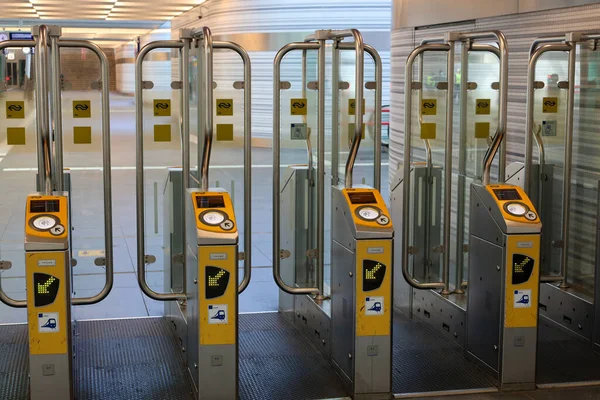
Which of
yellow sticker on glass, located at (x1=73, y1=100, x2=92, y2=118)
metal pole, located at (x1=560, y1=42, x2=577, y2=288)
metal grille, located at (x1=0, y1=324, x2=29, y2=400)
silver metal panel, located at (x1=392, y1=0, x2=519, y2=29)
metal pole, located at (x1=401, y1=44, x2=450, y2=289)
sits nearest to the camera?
metal grille, located at (x1=0, y1=324, x2=29, y2=400)

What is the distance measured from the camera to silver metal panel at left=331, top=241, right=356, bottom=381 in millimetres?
4012

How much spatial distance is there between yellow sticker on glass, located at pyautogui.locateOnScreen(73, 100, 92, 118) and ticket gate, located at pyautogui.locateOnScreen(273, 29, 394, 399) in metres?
1.03

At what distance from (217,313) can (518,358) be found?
4.91 ft

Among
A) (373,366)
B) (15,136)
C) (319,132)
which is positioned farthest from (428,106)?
(15,136)

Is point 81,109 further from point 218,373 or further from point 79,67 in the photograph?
point 218,373

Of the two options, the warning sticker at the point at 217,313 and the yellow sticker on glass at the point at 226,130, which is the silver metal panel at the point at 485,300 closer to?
the warning sticker at the point at 217,313

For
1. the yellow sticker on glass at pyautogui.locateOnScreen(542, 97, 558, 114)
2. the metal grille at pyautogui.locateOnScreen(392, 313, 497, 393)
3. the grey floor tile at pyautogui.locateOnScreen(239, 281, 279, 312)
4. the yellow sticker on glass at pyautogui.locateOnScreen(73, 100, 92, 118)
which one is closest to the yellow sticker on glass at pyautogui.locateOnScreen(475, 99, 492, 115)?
the yellow sticker on glass at pyautogui.locateOnScreen(542, 97, 558, 114)

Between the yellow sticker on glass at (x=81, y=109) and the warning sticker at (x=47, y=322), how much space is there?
1396 millimetres

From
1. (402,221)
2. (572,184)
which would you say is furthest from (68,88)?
(572,184)

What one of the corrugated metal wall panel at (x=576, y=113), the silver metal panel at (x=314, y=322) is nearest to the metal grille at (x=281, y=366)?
the silver metal panel at (x=314, y=322)

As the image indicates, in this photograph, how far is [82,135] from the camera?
4.77m

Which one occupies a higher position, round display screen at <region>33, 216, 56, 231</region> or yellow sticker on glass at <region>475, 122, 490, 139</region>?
yellow sticker on glass at <region>475, 122, 490, 139</region>

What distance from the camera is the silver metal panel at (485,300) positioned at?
4199 mm

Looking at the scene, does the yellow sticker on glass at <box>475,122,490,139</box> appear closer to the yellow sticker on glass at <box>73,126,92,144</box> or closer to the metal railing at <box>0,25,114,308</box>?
the metal railing at <box>0,25,114,308</box>
